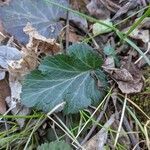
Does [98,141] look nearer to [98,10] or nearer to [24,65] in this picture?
[24,65]

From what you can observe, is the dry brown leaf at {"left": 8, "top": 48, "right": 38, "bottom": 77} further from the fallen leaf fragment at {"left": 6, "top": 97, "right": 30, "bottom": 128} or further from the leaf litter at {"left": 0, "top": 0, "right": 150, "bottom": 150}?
the fallen leaf fragment at {"left": 6, "top": 97, "right": 30, "bottom": 128}

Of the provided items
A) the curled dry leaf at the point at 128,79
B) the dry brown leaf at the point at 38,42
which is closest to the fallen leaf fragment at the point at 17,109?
the dry brown leaf at the point at 38,42

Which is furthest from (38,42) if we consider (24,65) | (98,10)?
(98,10)

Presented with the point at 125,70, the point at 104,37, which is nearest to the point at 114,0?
the point at 104,37

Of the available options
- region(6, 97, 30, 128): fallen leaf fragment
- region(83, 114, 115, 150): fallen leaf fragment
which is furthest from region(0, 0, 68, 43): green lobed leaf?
region(83, 114, 115, 150): fallen leaf fragment

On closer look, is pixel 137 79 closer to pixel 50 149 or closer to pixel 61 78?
pixel 61 78

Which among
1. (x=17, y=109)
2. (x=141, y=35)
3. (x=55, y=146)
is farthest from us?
(x=141, y=35)

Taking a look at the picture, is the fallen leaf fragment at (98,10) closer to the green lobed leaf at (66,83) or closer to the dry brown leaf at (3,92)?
the green lobed leaf at (66,83)
